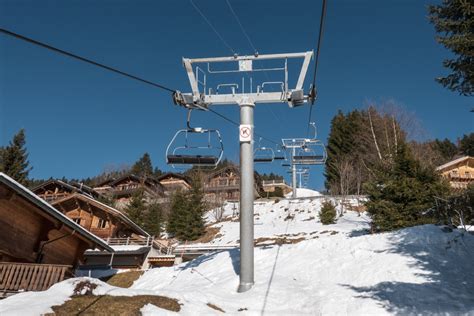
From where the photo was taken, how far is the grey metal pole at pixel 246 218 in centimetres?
1146

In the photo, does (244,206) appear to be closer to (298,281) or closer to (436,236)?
(298,281)

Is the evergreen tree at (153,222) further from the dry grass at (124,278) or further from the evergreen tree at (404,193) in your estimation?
the evergreen tree at (404,193)

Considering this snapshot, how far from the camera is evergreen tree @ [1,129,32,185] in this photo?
46.9 m

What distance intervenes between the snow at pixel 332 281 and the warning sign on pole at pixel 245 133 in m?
4.53

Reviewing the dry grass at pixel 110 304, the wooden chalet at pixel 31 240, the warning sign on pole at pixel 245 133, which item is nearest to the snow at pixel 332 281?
the dry grass at pixel 110 304

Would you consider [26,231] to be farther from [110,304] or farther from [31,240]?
[110,304]

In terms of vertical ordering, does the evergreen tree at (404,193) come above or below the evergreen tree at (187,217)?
below

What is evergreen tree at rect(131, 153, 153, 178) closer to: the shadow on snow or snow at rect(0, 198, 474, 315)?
snow at rect(0, 198, 474, 315)

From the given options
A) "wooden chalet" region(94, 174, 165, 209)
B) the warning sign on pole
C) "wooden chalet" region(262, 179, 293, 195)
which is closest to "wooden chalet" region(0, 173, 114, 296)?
the warning sign on pole

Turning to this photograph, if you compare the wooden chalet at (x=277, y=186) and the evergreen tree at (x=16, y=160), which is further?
the wooden chalet at (x=277, y=186)

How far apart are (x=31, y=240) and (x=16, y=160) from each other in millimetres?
37117

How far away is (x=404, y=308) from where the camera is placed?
8.81m

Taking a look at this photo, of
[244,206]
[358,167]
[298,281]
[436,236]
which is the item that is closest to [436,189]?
[436,236]

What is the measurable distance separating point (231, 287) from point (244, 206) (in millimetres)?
2555
